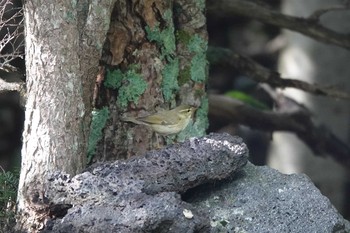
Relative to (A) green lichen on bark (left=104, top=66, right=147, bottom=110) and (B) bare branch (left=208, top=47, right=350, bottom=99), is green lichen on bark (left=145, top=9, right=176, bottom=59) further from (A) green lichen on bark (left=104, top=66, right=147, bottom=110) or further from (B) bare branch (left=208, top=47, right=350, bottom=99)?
(B) bare branch (left=208, top=47, right=350, bottom=99)

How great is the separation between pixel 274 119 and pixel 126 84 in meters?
3.09

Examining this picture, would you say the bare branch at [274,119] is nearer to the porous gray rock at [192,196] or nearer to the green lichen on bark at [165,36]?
the green lichen on bark at [165,36]

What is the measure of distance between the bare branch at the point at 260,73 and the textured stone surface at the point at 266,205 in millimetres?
2713

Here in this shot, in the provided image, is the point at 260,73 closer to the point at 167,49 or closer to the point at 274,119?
the point at 274,119

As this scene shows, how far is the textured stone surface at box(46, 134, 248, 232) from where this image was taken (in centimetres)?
393

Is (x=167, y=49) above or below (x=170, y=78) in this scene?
above

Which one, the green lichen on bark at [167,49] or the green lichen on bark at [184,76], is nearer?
the green lichen on bark at [167,49]

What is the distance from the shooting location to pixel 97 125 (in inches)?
199

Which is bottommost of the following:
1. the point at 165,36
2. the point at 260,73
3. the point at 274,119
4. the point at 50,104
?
the point at 274,119

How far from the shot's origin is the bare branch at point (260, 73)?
23.9ft

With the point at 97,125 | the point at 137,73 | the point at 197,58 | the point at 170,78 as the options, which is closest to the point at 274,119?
the point at 197,58

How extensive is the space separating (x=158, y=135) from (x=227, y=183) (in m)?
0.77

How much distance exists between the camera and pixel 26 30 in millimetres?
4445

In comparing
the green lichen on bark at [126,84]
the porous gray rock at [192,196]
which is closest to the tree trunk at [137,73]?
the green lichen on bark at [126,84]
